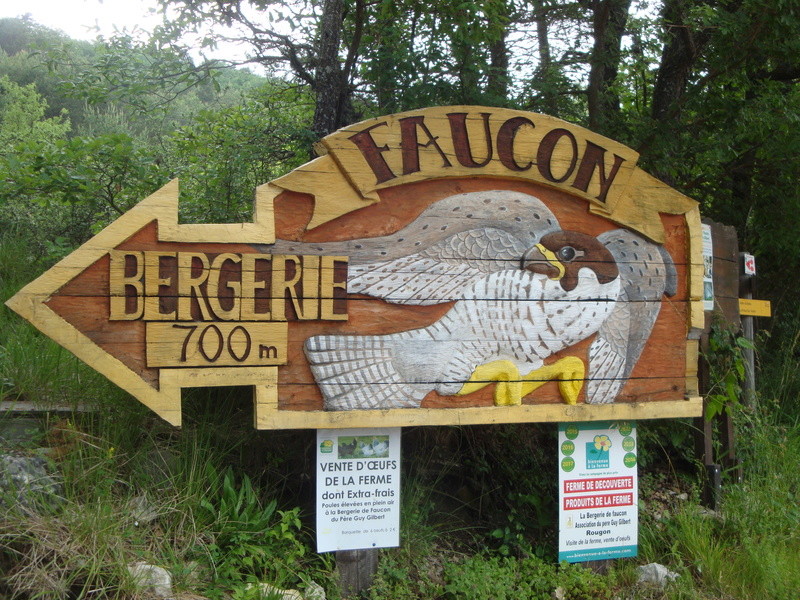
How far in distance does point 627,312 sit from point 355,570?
1854 millimetres

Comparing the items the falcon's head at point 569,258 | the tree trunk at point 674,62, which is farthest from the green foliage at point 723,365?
the tree trunk at point 674,62

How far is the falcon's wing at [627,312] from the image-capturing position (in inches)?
146

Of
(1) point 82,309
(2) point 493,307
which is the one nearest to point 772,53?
(2) point 493,307

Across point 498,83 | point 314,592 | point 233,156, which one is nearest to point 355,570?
point 314,592

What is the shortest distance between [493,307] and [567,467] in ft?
3.20

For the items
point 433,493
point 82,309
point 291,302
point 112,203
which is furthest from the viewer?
point 112,203

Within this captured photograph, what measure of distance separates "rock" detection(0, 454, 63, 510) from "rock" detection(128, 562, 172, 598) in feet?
1.45

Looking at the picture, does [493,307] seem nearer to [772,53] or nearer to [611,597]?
[611,597]

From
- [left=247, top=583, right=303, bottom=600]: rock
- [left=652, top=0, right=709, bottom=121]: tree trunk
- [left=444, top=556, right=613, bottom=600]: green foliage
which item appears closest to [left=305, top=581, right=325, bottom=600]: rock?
[left=247, top=583, right=303, bottom=600]: rock

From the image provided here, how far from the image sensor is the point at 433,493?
4.45 m

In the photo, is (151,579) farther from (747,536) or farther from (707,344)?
(707,344)

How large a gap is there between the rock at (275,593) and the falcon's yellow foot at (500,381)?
114 centimetres

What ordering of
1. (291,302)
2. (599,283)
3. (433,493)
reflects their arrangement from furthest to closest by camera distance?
(433,493) → (599,283) → (291,302)

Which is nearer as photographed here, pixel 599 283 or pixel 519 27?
pixel 599 283
